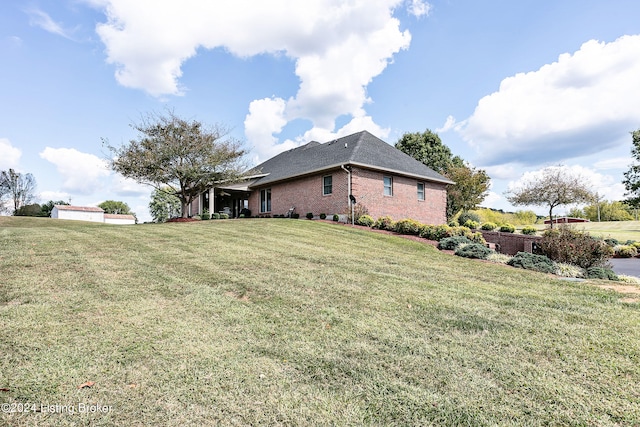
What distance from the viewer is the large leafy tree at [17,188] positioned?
43.2 meters

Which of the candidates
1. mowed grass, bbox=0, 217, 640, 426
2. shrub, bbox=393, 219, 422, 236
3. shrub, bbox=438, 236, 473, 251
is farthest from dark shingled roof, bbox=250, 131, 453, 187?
mowed grass, bbox=0, 217, 640, 426

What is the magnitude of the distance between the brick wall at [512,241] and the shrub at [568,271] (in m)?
6.62

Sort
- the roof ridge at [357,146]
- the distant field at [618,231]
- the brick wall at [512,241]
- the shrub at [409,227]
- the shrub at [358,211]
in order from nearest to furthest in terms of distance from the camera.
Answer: the shrub at [409,227]
the brick wall at [512,241]
the shrub at [358,211]
the roof ridge at [357,146]
the distant field at [618,231]

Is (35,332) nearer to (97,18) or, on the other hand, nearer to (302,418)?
(302,418)

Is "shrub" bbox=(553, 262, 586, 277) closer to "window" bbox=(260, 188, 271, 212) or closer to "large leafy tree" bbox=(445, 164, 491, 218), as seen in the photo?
"window" bbox=(260, 188, 271, 212)

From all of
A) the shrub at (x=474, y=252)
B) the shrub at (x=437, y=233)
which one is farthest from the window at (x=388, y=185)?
the shrub at (x=474, y=252)

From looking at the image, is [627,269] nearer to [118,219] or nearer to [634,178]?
[634,178]

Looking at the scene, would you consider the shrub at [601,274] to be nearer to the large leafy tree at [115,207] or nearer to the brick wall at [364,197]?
the brick wall at [364,197]

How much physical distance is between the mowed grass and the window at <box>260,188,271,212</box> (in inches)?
653

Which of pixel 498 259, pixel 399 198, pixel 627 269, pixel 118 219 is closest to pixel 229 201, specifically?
pixel 399 198

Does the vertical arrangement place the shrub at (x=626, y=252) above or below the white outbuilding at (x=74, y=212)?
below

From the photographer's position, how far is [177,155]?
62.6ft

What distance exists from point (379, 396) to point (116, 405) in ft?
6.71

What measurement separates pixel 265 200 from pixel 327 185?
6.61m
